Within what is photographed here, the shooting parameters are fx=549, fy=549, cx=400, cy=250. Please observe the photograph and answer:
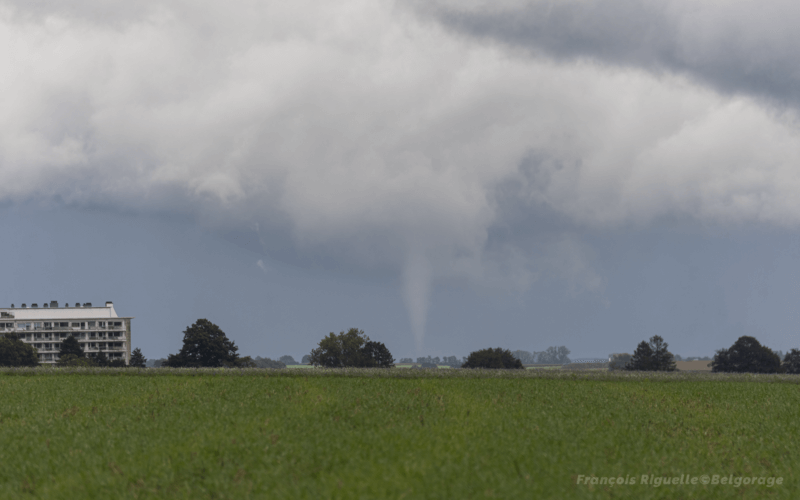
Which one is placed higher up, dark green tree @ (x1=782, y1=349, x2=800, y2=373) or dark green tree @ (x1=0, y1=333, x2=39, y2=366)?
dark green tree @ (x1=0, y1=333, x2=39, y2=366)

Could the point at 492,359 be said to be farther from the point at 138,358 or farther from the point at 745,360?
the point at 138,358

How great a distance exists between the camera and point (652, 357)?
134 meters

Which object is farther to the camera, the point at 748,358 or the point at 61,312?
the point at 61,312

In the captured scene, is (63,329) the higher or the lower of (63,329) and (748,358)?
the higher

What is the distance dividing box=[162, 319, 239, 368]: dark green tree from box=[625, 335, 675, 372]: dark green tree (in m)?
92.2

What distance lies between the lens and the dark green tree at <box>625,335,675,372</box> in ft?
431

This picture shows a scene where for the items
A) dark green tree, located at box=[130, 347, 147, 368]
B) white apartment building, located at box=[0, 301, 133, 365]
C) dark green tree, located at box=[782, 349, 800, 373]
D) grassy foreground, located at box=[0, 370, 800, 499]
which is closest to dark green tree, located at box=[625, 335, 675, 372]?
dark green tree, located at box=[782, 349, 800, 373]

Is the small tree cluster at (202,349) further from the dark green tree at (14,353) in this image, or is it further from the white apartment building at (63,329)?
the white apartment building at (63,329)

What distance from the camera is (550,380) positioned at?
138ft

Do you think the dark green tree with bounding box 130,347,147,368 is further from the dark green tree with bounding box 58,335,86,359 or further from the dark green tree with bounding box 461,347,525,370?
the dark green tree with bounding box 461,347,525,370

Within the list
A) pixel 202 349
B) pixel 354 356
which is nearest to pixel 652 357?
pixel 354 356

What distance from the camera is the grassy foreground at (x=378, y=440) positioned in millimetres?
15383

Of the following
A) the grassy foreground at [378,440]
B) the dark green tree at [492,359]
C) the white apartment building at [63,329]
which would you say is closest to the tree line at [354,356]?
the dark green tree at [492,359]

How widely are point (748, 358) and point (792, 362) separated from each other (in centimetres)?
1834
